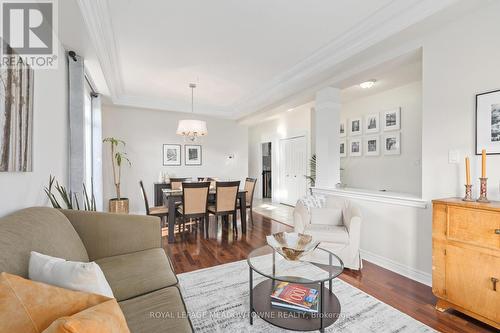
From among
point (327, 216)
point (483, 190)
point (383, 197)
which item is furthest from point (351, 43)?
point (327, 216)

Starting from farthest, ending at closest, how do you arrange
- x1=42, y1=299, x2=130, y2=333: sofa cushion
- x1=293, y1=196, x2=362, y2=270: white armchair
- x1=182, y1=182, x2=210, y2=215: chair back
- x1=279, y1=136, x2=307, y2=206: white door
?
x1=279, y1=136, x2=307, y2=206: white door < x1=182, y1=182, x2=210, y2=215: chair back < x1=293, y1=196, x2=362, y2=270: white armchair < x1=42, y1=299, x2=130, y2=333: sofa cushion

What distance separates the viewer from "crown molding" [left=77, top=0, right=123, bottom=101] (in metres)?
2.07

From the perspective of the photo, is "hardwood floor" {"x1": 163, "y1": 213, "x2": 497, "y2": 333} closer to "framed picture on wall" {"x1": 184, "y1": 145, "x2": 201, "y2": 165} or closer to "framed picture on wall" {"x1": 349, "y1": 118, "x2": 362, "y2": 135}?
"framed picture on wall" {"x1": 184, "y1": 145, "x2": 201, "y2": 165}

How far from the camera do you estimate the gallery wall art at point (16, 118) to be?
134 cm

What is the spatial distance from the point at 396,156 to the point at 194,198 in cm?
347

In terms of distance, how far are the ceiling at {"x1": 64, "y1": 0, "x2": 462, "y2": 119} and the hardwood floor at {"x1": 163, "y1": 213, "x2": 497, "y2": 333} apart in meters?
2.44

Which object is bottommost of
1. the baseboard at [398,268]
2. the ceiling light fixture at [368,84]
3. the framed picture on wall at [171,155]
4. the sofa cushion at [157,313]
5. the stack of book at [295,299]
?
the baseboard at [398,268]

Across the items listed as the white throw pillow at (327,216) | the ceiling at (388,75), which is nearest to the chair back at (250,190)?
the white throw pillow at (327,216)

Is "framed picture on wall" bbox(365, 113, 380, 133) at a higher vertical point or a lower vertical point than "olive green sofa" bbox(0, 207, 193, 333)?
higher

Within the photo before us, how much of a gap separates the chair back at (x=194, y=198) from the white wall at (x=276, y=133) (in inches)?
121

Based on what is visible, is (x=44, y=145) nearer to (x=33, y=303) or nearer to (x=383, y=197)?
(x=33, y=303)

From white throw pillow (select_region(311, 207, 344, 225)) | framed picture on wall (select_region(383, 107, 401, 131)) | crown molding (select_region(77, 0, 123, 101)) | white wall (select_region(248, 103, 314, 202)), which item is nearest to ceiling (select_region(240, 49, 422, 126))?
framed picture on wall (select_region(383, 107, 401, 131))

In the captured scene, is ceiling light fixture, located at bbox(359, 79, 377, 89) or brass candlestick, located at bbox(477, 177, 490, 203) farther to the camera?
ceiling light fixture, located at bbox(359, 79, 377, 89)

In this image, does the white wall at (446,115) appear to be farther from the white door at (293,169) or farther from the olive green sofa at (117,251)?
the white door at (293,169)
